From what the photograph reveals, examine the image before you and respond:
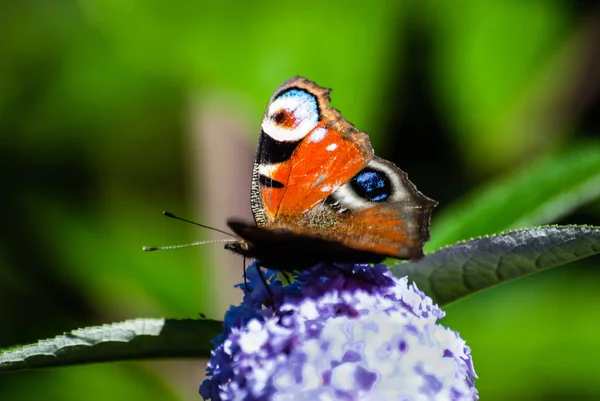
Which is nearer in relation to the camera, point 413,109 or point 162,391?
point 162,391

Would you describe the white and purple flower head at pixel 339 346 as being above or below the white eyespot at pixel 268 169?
below

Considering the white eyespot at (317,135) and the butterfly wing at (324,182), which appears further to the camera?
the white eyespot at (317,135)

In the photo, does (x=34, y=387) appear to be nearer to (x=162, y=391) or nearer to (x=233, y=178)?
(x=162, y=391)

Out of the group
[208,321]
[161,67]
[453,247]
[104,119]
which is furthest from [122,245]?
[453,247]

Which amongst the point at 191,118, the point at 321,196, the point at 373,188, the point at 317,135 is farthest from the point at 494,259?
the point at 191,118

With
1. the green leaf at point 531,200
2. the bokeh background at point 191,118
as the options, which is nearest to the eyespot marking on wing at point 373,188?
the green leaf at point 531,200

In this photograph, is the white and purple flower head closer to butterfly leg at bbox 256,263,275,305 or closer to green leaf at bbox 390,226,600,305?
butterfly leg at bbox 256,263,275,305

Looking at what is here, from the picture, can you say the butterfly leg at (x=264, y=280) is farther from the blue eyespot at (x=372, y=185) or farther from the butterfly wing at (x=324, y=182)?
the blue eyespot at (x=372, y=185)
